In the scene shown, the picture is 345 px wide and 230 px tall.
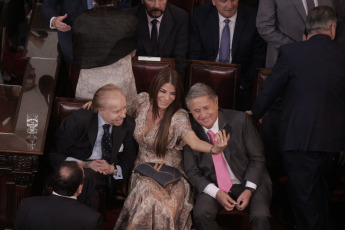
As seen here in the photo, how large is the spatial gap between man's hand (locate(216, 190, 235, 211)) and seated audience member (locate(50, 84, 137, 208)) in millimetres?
630

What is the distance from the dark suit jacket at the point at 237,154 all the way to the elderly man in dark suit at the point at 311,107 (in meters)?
0.17

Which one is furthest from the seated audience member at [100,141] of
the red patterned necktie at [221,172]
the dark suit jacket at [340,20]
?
the dark suit jacket at [340,20]

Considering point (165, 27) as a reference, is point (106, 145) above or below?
below

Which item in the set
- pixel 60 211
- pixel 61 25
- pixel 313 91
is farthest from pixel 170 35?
pixel 60 211

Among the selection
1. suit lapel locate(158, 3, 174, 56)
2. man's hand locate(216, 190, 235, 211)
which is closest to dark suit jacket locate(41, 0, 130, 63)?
suit lapel locate(158, 3, 174, 56)

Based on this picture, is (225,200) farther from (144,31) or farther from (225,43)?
(144,31)

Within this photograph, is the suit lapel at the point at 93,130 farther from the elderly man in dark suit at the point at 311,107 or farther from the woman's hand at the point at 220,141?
the elderly man in dark suit at the point at 311,107

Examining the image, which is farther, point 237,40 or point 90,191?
point 237,40

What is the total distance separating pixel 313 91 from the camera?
353cm

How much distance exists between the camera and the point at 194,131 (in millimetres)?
3795

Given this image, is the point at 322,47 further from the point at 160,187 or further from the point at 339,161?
the point at 160,187

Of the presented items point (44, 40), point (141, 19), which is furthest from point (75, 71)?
point (141, 19)

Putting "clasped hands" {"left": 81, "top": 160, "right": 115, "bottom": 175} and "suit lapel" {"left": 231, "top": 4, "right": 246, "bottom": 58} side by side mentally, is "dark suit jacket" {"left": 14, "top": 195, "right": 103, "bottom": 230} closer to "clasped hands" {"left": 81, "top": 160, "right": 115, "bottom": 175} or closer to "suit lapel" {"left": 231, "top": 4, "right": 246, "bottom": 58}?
"clasped hands" {"left": 81, "top": 160, "right": 115, "bottom": 175}

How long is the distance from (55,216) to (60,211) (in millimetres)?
33
